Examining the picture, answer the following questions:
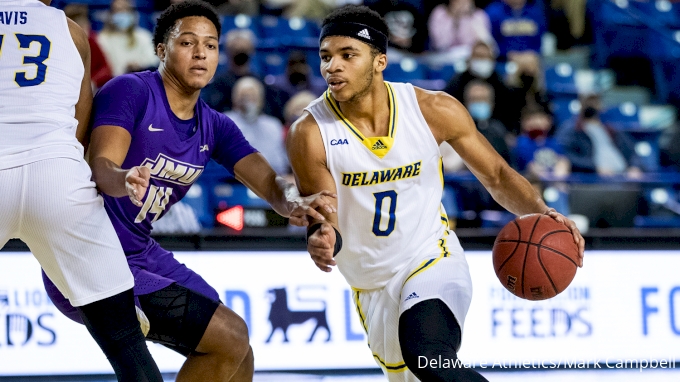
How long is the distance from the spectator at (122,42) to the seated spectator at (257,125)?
1173mm

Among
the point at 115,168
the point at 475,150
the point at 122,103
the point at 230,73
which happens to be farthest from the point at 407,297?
the point at 230,73

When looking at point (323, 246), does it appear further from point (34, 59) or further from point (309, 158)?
point (34, 59)

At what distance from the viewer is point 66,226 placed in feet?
9.61

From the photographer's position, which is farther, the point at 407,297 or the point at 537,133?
the point at 537,133

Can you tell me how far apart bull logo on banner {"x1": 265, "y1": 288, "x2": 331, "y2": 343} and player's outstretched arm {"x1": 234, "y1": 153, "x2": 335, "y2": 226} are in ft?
6.23

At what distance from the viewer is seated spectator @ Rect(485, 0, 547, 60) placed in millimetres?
10117

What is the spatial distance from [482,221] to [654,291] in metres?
1.53

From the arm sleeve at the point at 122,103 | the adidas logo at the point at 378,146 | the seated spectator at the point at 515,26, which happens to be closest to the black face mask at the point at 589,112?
the seated spectator at the point at 515,26

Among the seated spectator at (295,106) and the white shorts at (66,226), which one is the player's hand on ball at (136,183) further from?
the seated spectator at (295,106)

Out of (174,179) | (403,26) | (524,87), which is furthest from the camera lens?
(403,26)

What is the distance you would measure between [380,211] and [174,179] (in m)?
0.96

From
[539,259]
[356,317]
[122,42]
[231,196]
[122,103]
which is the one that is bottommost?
[356,317]

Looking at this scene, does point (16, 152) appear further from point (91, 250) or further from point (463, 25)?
point (463, 25)

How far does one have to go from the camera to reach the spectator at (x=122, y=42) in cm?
806
